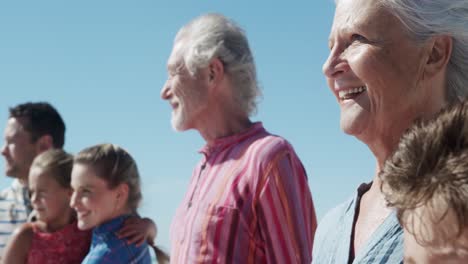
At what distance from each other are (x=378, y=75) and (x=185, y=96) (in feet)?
5.20

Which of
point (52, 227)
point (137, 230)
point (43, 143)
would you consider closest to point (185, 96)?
point (137, 230)

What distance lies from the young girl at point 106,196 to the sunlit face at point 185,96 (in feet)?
2.43

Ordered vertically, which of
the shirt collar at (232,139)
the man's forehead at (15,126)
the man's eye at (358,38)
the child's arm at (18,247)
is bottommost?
the child's arm at (18,247)

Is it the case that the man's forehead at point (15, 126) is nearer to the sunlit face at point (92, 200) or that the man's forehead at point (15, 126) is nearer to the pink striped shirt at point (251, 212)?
the sunlit face at point (92, 200)

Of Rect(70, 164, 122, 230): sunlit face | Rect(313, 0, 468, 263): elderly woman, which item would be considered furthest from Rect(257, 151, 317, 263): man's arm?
Rect(70, 164, 122, 230): sunlit face

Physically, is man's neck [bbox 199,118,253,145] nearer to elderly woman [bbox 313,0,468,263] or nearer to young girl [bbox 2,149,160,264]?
young girl [bbox 2,149,160,264]

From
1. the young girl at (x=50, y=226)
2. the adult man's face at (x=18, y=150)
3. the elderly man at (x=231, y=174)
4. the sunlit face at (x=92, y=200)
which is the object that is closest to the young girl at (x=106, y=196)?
the sunlit face at (x=92, y=200)

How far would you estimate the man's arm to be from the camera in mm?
2666

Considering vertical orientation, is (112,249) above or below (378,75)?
below

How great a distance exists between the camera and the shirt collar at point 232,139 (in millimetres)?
2963

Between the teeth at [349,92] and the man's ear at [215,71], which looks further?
the man's ear at [215,71]

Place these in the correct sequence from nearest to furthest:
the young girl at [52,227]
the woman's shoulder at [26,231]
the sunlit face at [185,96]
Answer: the sunlit face at [185,96] → the young girl at [52,227] → the woman's shoulder at [26,231]

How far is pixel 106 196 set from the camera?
379 centimetres

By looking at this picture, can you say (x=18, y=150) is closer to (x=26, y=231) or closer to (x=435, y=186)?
(x=26, y=231)
